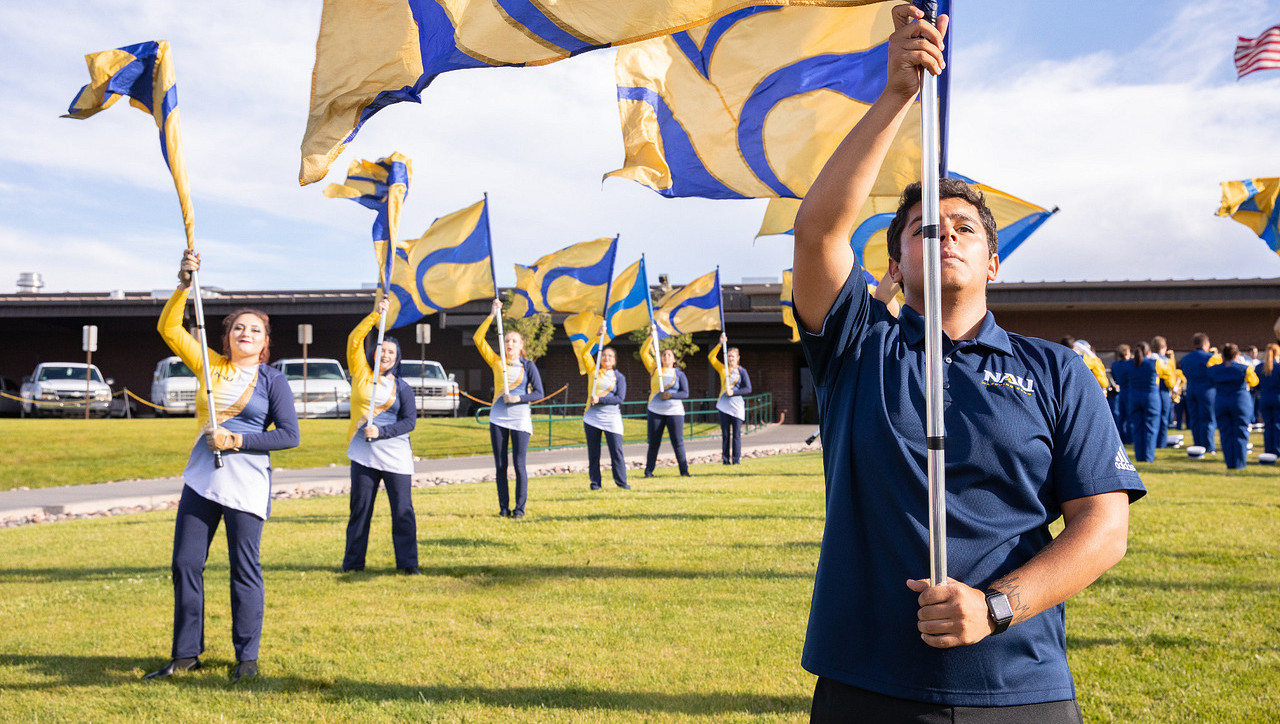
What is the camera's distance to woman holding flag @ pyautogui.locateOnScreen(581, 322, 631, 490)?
46.1 feet

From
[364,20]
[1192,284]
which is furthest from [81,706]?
[1192,284]

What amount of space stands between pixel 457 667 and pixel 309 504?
27.7 ft

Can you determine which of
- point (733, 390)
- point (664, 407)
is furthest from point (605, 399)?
point (733, 390)

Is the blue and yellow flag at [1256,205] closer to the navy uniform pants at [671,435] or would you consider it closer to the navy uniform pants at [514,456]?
the navy uniform pants at [514,456]

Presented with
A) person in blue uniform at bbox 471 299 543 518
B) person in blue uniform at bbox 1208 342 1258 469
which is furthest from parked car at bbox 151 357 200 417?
person in blue uniform at bbox 1208 342 1258 469

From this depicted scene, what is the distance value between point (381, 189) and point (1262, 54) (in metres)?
10.1

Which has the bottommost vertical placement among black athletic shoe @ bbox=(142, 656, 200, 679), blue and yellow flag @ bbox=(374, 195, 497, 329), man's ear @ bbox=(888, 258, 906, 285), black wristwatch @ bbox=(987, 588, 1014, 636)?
black athletic shoe @ bbox=(142, 656, 200, 679)

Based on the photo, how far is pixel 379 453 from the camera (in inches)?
313

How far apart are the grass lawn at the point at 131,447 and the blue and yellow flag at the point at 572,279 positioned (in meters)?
6.70

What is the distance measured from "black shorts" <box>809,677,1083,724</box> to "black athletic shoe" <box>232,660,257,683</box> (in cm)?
412

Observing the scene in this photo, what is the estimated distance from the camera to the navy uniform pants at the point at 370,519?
7.82m

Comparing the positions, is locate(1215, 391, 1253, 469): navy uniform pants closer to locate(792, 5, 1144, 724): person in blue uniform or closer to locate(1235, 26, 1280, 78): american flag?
locate(1235, 26, 1280, 78): american flag

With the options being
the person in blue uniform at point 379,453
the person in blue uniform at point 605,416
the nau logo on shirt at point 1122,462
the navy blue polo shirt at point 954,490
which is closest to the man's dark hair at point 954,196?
the navy blue polo shirt at point 954,490

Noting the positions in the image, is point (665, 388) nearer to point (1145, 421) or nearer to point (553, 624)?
point (1145, 421)
